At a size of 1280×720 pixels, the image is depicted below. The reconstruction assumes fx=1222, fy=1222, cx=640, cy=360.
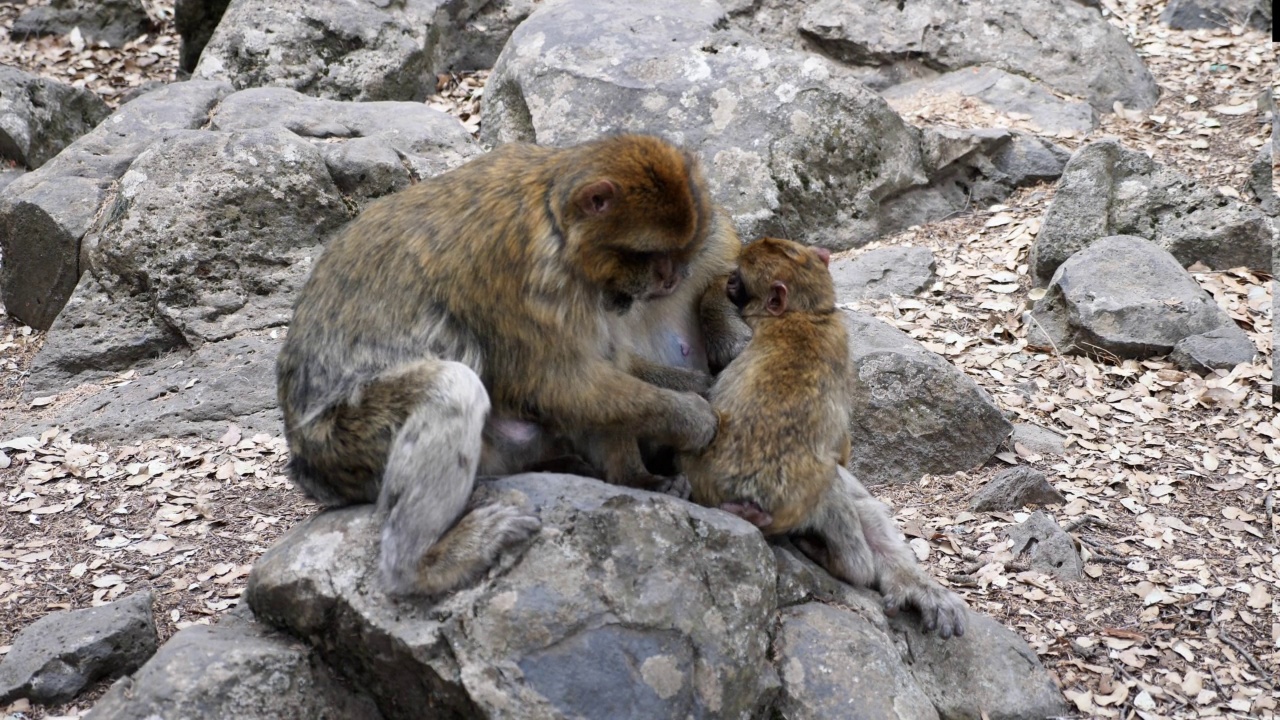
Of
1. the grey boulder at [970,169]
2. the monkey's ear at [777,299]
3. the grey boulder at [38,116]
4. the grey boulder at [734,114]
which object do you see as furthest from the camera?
the grey boulder at [38,116]

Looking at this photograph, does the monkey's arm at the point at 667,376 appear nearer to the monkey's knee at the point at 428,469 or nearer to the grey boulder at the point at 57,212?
the monkey's knee at the point at 428,469

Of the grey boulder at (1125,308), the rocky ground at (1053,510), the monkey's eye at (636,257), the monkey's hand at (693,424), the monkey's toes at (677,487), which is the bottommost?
the rocky ground at (1053,510)

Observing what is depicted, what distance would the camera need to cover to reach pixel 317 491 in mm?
4910

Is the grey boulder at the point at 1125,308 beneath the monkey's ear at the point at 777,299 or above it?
beneath

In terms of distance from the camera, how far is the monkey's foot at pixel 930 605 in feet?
17.0

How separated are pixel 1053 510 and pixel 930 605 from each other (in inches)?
84.1

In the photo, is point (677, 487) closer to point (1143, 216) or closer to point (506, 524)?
point (506, 524)

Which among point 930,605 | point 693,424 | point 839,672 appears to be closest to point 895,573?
point 930,605

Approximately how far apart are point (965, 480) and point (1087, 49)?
6.26m

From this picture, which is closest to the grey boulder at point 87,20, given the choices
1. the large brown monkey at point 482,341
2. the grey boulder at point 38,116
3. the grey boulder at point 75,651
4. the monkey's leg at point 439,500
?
the grey boulder at point 38,116

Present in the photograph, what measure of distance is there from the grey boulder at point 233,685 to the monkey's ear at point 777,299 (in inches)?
87.1

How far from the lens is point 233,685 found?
446cm

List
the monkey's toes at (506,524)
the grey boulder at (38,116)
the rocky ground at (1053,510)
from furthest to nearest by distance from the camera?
the grey boulder at (38,116) < the rocky ground at (1053,510) < the monkey's toes at (506,524)

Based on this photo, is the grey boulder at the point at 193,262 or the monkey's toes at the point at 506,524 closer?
the monkey's toes at the point at 506,524
